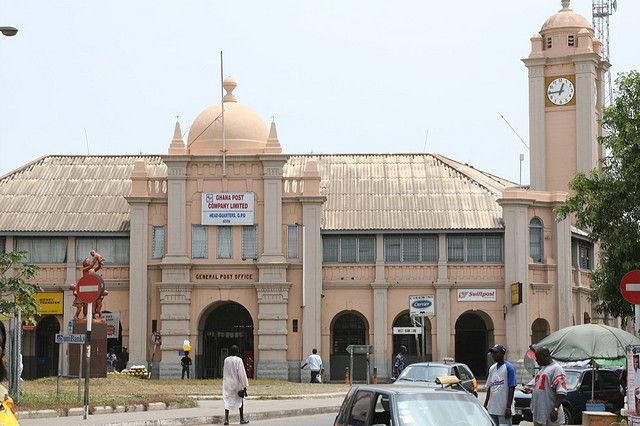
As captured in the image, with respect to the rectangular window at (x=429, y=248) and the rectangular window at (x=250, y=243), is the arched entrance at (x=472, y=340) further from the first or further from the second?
the rectangular window at (x=250, y=243)

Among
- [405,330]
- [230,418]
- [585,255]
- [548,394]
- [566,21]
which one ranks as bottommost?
[230,418]

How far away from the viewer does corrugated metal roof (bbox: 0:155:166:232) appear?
198ft

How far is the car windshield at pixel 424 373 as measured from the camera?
30.0 meters

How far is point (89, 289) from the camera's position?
92.7ft

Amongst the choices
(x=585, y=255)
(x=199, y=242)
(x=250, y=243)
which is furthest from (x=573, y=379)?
(x=585, y=255)

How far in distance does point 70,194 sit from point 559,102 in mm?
24622

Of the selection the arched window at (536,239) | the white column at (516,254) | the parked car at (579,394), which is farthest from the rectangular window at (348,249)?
the parked car at (579,394)

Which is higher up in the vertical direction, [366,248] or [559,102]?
[559,102]

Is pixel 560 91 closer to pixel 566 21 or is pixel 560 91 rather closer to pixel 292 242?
pixel 566 21

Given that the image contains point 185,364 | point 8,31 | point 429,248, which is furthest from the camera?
point 429,248

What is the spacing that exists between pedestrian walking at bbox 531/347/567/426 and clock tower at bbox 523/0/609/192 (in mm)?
43414

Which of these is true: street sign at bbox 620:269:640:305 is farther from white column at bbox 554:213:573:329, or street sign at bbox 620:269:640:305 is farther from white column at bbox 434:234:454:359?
white column at bbox 554:213:573:329

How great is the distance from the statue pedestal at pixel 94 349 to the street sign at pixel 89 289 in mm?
14052

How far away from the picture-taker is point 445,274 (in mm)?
59281
